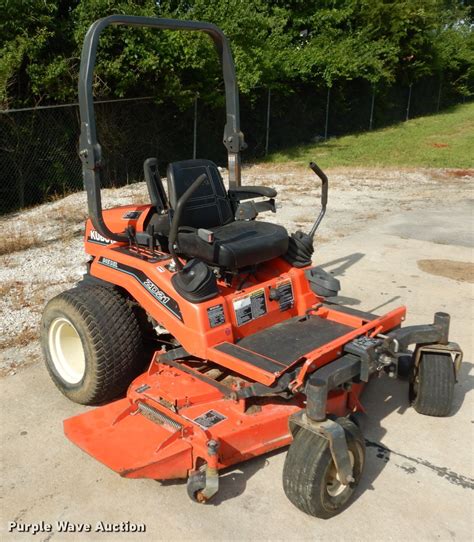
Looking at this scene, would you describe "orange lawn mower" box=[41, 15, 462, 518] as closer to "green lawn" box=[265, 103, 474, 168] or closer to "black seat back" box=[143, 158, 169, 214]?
"black seat back" box=[143, 158, 169, 214]

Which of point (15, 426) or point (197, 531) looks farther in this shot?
point (15, 426)

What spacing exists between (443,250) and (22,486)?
5.37 m

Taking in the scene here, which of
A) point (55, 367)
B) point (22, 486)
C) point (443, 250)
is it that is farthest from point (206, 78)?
point (22, 486)

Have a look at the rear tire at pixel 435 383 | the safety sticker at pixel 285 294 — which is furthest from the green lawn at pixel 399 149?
the rear tire at pixel 435 383

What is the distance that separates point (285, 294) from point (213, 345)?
0.67 m

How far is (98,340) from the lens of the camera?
329 cm

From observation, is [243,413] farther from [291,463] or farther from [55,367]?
[55,367]

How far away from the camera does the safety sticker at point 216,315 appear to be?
316cm

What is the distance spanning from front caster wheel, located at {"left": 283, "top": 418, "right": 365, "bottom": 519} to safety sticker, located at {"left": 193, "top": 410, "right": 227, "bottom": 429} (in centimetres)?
42

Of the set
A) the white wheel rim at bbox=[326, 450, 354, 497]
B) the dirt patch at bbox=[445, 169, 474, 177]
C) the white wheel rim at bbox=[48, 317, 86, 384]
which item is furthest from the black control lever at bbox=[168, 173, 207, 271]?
the dirt patch at bbox=[445, 169, 474, 177]

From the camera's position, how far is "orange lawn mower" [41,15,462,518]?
2.70 m

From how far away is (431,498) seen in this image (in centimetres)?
281

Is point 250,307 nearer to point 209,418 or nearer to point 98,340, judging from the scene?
point 209,418

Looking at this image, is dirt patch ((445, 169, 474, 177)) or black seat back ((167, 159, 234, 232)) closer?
black seat back ((167, 159, 234, 232))
